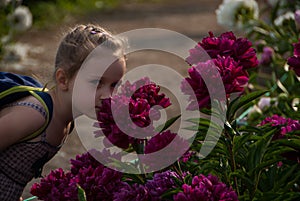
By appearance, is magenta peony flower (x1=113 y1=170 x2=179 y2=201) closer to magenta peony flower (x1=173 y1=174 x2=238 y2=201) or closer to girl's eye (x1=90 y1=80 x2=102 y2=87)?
magenta peony flower (x1=173 y1=174 x2=238 y2=201)

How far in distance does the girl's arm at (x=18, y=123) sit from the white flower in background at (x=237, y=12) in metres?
1.71

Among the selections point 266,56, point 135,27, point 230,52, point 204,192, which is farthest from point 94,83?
point 135,27

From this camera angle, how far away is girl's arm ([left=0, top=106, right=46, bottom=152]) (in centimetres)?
211

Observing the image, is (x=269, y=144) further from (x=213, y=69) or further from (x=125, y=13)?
(x=125, y=13)

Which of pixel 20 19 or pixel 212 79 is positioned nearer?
pixel 212 79

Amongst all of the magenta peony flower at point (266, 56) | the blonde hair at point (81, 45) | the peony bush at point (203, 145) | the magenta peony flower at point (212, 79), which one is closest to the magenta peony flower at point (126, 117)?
the peony bush at point (203, 145)

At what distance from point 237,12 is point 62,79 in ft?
5.58

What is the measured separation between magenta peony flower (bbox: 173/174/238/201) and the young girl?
0.65 meters

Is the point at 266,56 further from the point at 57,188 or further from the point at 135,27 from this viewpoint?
the point at 135,27

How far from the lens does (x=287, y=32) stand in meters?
3.59

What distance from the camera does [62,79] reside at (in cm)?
219

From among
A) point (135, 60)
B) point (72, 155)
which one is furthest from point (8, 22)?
point (72, 155)

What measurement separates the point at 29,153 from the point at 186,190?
0.95 meters

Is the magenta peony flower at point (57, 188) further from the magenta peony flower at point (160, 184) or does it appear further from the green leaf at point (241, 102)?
the green leaf at point (241, 102)
